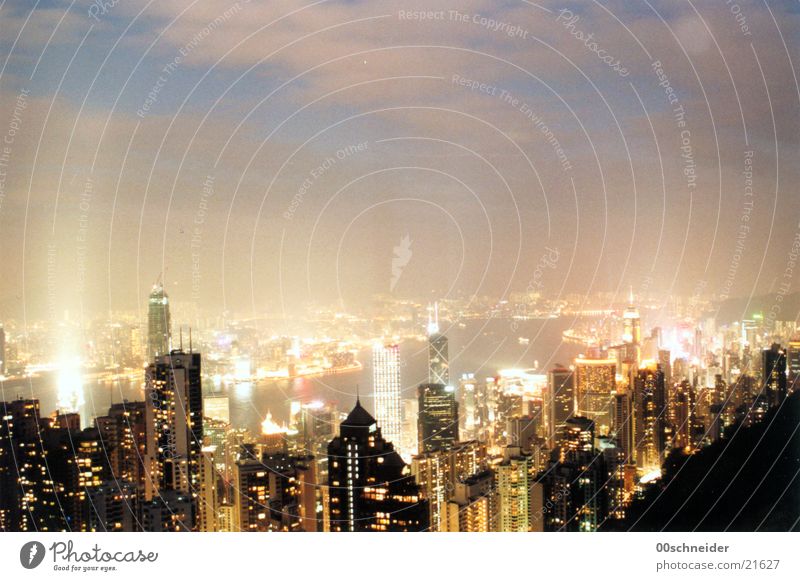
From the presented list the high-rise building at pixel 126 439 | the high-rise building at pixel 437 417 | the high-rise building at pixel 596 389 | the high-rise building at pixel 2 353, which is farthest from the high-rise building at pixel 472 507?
the high-rise building at pixel 2 353

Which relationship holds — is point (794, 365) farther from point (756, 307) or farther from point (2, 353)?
point (2, 353)

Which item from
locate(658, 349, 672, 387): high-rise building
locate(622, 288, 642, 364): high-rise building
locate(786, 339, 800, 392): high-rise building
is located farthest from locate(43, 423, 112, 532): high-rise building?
locate(786, 339, 800, 392): high-rise building

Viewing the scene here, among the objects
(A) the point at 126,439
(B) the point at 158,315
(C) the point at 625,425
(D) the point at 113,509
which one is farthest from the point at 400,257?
(D) the point at 113,509

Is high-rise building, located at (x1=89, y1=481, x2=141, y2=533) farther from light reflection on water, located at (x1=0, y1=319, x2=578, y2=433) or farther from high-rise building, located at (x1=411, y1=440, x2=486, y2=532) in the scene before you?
high-rise building, located at (x1=411, y1=440, x2=486, y2=532)

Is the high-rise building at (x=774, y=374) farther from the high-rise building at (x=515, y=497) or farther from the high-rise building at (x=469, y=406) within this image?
the high-rise building at (x=469, y=406)
